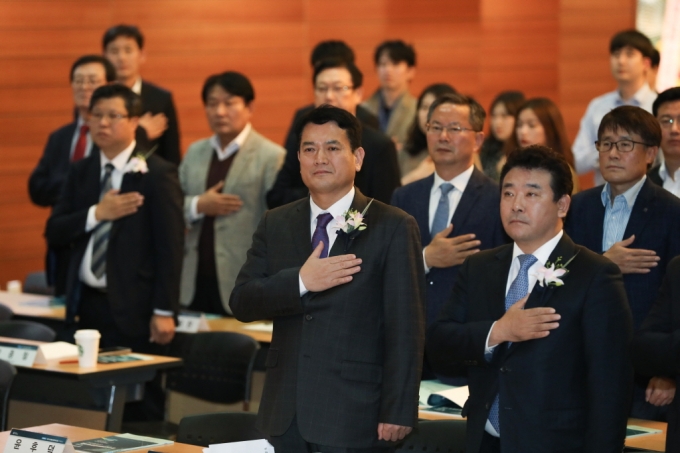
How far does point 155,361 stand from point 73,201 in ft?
4.74

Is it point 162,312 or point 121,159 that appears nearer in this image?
point 162,312

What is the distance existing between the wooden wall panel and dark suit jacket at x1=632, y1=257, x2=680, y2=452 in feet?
19.9

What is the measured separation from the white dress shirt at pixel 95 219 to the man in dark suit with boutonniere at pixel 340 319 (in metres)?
2.35

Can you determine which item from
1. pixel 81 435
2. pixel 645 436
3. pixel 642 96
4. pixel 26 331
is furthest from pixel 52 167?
pixel 645 436

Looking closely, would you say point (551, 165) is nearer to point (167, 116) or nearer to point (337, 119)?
point (337, 119)

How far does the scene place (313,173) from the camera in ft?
11.4

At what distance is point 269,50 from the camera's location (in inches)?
370

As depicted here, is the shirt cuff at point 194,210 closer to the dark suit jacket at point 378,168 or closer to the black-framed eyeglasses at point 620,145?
the dark suit jacket at point 378,168

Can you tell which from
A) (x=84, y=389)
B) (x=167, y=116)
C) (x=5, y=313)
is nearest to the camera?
(x=84, y=389)

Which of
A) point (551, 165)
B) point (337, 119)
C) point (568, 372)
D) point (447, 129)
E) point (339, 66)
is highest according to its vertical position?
point (339, 66)

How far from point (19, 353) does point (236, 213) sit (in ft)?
6.18

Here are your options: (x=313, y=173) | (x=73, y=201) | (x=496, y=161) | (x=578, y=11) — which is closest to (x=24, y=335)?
(x=73, y=201)

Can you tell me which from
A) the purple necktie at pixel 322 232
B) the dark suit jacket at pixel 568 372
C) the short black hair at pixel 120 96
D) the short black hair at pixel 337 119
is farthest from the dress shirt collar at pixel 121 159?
the dark suit jacket at pixel 568 372

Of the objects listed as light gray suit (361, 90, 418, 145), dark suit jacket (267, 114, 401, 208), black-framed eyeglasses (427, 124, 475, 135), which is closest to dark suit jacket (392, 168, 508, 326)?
black-framed eyeglasses (427, 124, 475, 135)
